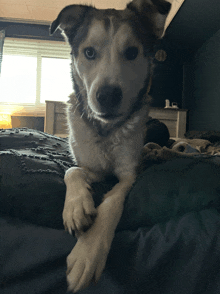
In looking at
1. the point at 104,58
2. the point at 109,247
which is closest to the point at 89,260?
→ the point at 109,247

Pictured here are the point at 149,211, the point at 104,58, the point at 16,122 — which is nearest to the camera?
the point at 149,211

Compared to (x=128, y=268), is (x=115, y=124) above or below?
above

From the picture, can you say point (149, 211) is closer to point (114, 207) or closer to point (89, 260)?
point (114, 207)

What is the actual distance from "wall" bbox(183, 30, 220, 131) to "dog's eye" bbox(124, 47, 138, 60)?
3.13 metres

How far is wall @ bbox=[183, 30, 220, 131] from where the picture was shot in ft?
11.7

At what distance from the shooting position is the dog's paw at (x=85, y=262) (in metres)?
0.47

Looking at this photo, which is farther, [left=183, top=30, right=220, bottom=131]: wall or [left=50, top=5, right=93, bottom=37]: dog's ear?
[left=183, top=30, right=220, bottom=131]: wall

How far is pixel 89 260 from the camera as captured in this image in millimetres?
484

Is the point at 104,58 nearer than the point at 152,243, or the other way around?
the point at 152,243

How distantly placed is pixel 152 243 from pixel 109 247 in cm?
11

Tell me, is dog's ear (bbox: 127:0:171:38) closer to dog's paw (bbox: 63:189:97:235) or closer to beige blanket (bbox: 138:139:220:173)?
beige blanket (bbox: 138:139:220:173)

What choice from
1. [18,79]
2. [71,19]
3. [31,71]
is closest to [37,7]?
[31,71]

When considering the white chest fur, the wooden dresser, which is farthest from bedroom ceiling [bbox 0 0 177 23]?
the white chest fur

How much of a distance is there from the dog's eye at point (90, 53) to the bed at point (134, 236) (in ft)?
1.53
